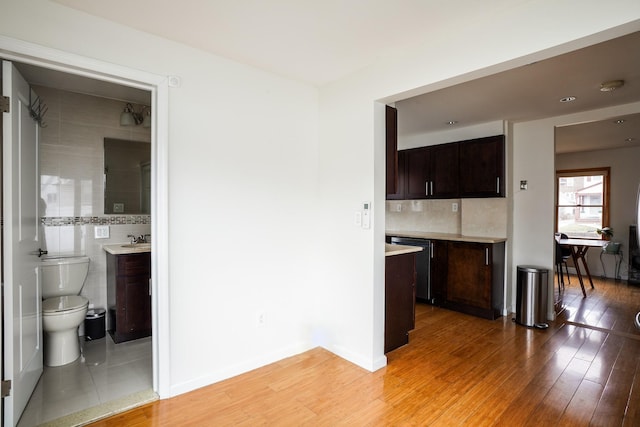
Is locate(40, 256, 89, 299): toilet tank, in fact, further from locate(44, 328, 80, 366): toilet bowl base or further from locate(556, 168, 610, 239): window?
locate(556, 168, 610, 239): window

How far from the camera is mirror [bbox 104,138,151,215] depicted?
11.0 ft

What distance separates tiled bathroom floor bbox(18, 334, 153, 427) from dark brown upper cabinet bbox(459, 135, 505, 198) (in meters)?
3.89

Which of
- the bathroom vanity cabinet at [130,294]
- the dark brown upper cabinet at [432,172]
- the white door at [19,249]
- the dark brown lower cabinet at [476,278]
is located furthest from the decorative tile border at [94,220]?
the dark brown lower cabinet at [476,278]

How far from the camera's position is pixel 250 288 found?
2.67 metres

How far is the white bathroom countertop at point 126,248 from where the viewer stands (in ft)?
Result: 9.65

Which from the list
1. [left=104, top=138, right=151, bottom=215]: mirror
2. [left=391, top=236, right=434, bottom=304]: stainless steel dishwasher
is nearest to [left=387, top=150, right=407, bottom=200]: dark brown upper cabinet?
[left=391, top=236, right=434, bottom=304]: stainless steel dishwasher

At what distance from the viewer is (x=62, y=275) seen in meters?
2.90

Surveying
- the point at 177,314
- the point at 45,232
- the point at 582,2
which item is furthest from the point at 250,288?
the point at 582,2

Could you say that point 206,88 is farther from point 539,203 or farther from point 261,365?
point 539,203

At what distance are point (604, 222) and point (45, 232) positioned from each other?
27.6ft

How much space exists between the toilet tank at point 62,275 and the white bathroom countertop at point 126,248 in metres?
0.23

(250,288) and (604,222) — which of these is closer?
(250,288)

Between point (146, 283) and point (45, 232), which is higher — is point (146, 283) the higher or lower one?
the lower one

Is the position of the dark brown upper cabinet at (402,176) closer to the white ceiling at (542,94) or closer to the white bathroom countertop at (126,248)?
the white ceiling at (542,94)
